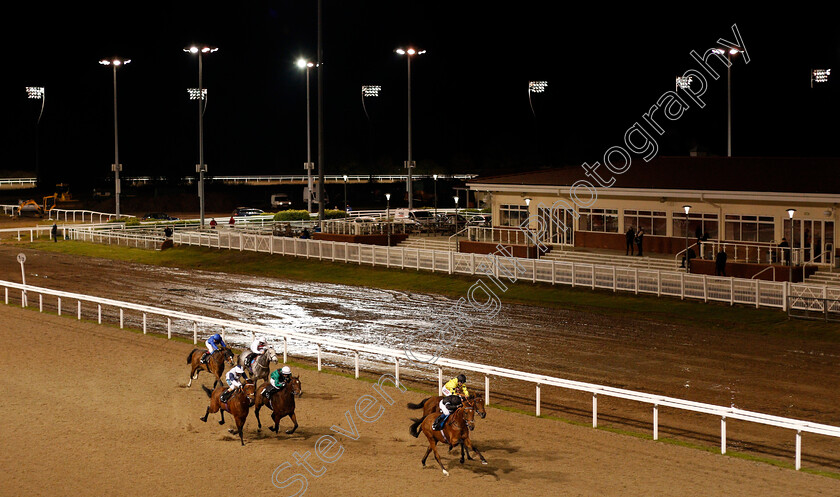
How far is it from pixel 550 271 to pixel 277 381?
53.6 feet

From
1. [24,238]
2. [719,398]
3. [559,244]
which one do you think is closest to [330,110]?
[24,238]

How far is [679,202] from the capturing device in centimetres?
3052

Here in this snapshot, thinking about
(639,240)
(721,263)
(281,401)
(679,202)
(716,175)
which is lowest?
(281,401)

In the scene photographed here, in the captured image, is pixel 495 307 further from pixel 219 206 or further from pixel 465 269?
pixel 219 206

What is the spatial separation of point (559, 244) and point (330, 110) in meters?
74.9

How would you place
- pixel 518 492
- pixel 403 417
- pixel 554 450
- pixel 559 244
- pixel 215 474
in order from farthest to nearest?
pixel 559 244, pixel 403 417, pixel 554 450, pixel 215 474, pixel 518 492

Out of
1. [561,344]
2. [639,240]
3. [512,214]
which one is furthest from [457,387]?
[512,214]

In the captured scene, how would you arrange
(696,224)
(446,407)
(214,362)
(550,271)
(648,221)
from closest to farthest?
(446,407) < (214,362) < (550,271) < (696,224) < (648,221)

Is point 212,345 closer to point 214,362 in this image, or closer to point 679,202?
point 214,362

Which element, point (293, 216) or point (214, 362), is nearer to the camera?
point (214, 362)

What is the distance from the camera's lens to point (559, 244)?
112ft

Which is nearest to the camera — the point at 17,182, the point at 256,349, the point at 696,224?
the point at 256,349

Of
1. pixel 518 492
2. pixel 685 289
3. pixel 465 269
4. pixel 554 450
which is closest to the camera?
pixel 518 492

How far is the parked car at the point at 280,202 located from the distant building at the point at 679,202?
3004cm
